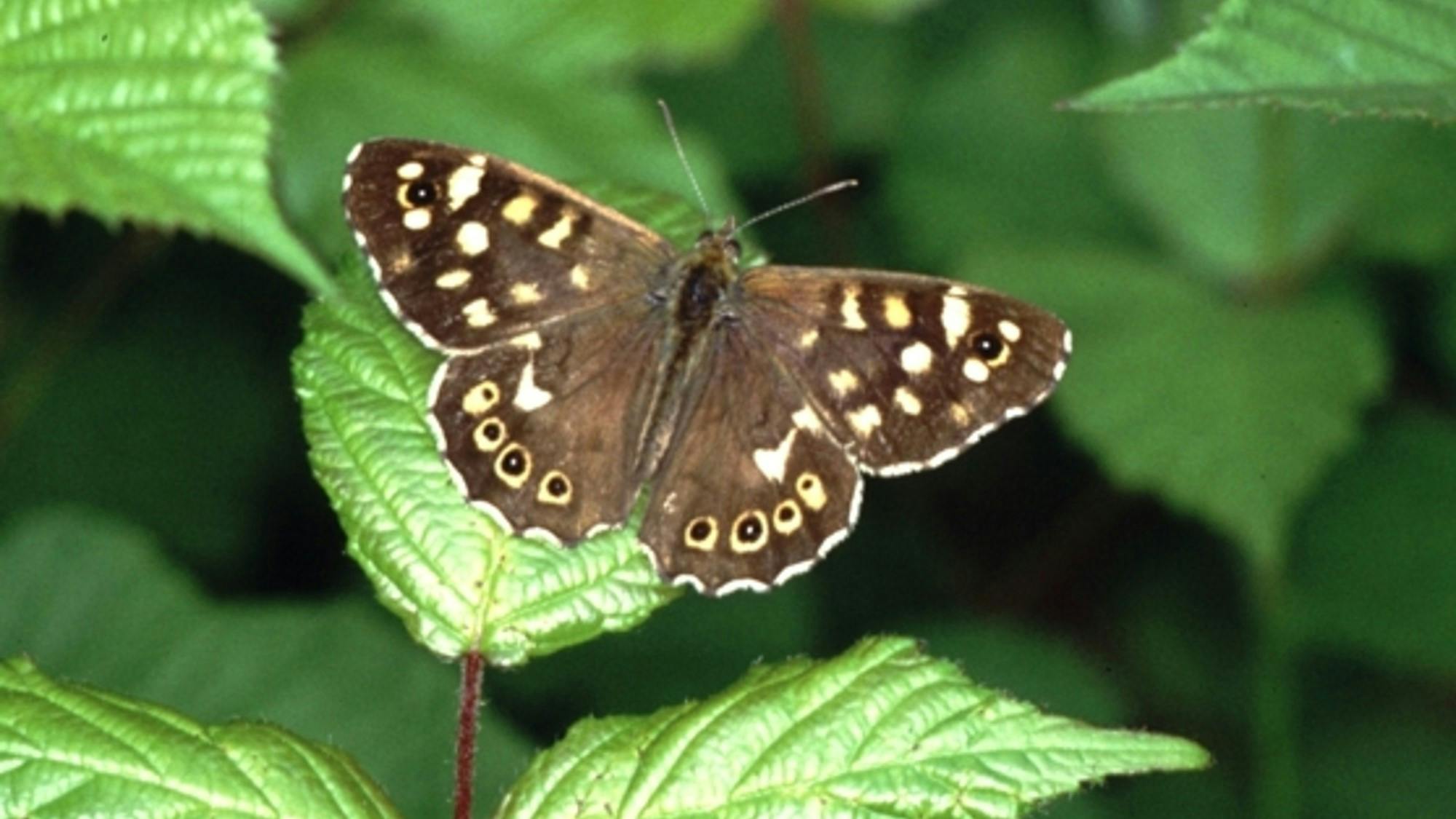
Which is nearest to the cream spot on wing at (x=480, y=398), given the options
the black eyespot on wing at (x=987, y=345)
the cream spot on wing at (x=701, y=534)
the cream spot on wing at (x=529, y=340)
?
the cream spot on wing at (x=529, y=340)

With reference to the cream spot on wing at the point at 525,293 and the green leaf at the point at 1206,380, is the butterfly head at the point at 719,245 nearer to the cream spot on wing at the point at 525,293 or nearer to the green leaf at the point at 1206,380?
the cream spot on wing at the point at 525,293

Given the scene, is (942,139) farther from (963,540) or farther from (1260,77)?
(1260,77)

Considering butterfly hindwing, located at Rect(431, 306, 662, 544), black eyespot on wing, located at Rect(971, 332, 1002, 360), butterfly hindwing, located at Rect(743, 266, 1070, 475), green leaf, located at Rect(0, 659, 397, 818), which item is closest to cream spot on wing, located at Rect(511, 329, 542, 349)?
butterfly hindwing, located at Rect(431, 306, 662, 544)

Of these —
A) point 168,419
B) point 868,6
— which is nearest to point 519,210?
point 868,6

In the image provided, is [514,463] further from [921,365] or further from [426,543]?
[921,365]

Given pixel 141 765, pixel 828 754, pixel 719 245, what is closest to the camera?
pixel 141 765
